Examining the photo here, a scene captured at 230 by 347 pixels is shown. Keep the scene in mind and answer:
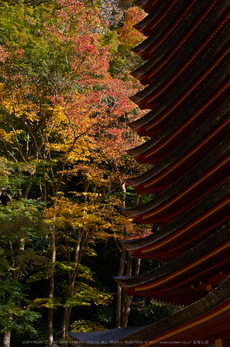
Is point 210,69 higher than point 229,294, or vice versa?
point 210,69

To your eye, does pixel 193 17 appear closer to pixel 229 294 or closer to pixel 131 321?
pixel 229 294

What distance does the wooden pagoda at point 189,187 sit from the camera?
11.3 ft

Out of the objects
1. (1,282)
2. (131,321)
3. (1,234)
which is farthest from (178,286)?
(131,321)

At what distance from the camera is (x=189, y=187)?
15.2ft

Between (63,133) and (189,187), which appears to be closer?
(189,187)

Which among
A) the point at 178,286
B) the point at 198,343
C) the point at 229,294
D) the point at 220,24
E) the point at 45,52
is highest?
the point at 45,52

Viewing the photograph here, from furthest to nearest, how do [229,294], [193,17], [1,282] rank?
[1,282], [193,17], [229,294]

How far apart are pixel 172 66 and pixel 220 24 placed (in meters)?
1.15

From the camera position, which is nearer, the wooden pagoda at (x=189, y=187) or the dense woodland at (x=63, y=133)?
the wooden pagoda at (x=189, y=187)

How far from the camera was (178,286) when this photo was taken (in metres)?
4.77

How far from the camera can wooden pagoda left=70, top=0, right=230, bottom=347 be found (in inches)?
136

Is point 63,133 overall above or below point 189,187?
above

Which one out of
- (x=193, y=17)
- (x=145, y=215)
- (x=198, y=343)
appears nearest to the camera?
(x=198, y=343)

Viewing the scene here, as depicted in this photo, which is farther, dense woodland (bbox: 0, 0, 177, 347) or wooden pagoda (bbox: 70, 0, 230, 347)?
dense woodland (bbox: 0, 0, 177, 347)
